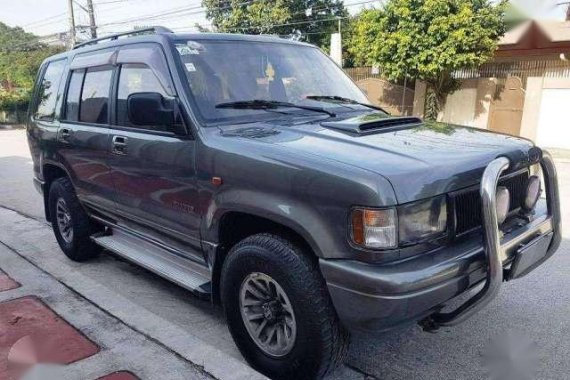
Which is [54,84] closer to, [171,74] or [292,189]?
[171,74]

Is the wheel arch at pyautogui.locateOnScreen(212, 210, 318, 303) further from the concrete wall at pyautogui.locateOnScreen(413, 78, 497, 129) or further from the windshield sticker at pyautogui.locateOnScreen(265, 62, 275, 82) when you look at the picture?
the concrete wall at pyautogui.locateOnScreen(413, 78, 497, 129)

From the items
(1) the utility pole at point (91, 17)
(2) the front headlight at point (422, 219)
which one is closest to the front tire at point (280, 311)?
(2) the front headlight at point (422, 219)

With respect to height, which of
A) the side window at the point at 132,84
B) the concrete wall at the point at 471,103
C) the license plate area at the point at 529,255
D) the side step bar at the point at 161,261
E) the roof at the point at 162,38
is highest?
the roof at the point at 162,38

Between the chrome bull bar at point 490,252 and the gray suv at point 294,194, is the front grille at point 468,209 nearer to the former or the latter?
the gray suv at point 294,194

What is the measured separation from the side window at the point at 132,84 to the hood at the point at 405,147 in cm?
83

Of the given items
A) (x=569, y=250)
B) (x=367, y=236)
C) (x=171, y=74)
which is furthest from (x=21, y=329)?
(x=569, y=250)

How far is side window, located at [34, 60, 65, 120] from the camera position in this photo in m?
4.99

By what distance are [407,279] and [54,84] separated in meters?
4.34

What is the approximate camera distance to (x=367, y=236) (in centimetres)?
230

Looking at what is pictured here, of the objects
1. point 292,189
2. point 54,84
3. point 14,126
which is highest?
point 54,84

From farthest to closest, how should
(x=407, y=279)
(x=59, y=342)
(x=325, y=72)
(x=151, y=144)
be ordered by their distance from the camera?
(x=325, y=72)
(x=151, y=144)
(x=59, y=342)
(x=407, y=279)

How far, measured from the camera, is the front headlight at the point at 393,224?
2.28 meters

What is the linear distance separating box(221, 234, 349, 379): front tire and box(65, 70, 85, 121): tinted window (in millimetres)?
2582

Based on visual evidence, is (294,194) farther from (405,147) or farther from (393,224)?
(405,147)
